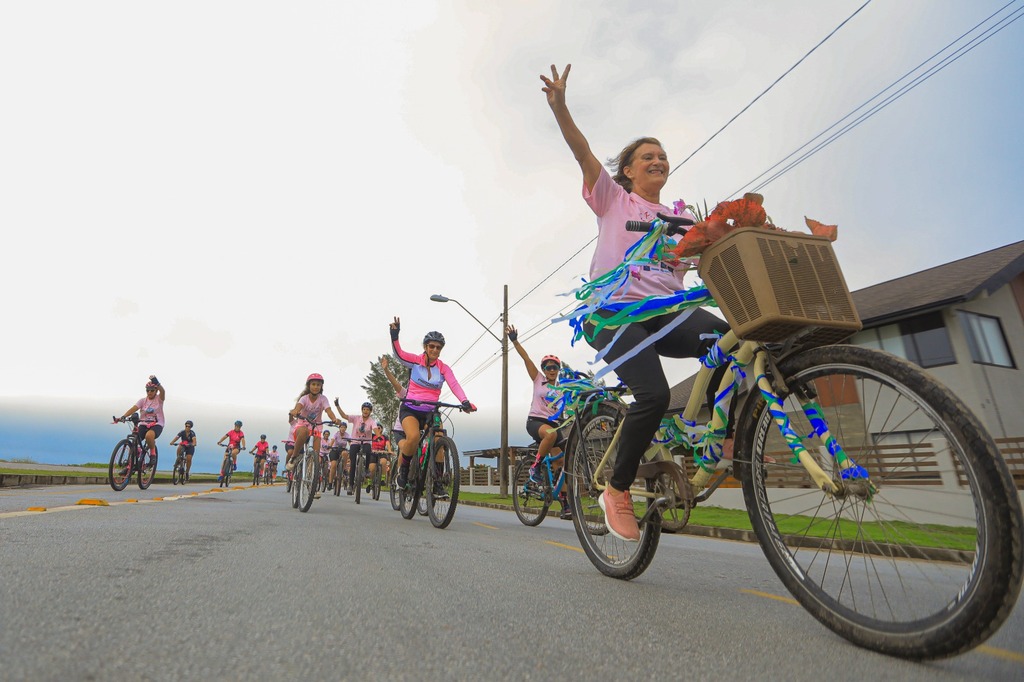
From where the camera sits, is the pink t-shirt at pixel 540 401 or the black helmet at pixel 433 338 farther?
the pink t-shirt at pixel 540 401

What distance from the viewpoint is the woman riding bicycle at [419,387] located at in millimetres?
7238

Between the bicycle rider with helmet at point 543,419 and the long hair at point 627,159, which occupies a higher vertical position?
the long hair at point 627,159

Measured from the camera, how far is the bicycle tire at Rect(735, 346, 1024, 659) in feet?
4.77

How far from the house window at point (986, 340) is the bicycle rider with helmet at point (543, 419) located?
13.7m

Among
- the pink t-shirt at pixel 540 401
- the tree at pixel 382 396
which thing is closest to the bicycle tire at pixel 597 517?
the pink t-shirt at pixel 540 401

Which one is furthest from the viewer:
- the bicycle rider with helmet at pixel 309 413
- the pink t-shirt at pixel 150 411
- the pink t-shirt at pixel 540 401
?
the pink t-shirt at pixel 150 411

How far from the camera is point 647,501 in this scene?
299 cm

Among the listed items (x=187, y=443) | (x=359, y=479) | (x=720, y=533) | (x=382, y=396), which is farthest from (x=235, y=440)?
(x=382, y=396)

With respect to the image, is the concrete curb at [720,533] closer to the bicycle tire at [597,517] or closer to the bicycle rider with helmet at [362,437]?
the bicycle tire at [597,517]

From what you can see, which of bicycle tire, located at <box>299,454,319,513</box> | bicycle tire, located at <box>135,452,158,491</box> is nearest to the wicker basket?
bicycle tire, located at <box>299,454,319,513</box>

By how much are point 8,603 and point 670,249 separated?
2913 mm

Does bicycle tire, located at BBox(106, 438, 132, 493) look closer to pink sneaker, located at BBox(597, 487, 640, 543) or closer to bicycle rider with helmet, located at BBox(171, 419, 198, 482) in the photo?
bicycle rider with helmet, located at BBox(171, 419, 198, 482)

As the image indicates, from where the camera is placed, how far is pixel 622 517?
116 inches

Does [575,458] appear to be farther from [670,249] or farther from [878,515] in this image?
[878,515]
